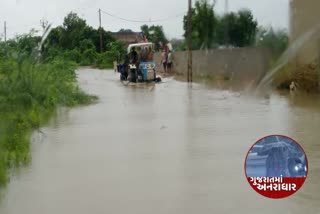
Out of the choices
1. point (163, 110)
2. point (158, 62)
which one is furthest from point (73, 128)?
point (158, 62)

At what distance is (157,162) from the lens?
24.4 ft

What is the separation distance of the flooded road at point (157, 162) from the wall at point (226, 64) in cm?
100

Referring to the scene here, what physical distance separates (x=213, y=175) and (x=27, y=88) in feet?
25.0

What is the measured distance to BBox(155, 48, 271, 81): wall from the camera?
40.6 feet

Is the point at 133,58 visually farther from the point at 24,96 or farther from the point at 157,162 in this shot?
the point at 157,162

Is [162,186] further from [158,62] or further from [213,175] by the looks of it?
[158,62]

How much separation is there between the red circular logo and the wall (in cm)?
549

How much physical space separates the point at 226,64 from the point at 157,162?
595 inches

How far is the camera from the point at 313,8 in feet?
50.0

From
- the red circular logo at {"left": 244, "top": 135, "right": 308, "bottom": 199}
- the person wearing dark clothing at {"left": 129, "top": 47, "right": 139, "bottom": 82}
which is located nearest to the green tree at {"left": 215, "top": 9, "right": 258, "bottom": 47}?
the red circular logo at {"left": 244, "top": 135, "right": 308, "bottom": 199}

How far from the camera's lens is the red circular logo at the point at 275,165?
11.9ft

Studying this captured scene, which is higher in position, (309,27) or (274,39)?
(309,27)

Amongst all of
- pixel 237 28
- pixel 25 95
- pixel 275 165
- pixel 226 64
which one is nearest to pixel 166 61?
pixel 226 64

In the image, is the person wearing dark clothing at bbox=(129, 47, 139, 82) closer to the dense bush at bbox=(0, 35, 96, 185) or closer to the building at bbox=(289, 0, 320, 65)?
the dense bush at bbox=(0, 35, 96, 185)
